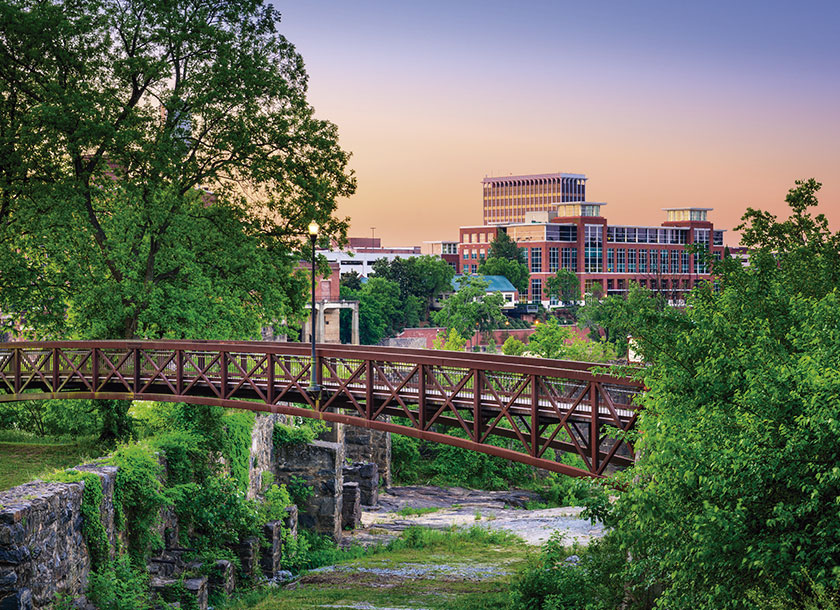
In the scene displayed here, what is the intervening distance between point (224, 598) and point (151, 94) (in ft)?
51.7

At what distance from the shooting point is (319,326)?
88938 mm

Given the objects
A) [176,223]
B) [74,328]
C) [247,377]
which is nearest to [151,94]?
[176,223]

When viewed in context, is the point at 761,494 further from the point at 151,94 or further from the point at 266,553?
the point at 151,94

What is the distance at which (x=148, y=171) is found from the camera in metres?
31.1

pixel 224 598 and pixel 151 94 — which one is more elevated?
pixel 151 94

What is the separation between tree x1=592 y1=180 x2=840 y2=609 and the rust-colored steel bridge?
2.32m

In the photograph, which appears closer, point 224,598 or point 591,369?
point 591,369

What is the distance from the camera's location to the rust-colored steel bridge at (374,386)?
19.2 meters

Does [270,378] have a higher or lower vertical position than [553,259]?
lower

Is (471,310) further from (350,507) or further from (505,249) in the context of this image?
(350,507)

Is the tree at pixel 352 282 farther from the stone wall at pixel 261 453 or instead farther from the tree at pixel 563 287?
the stone wall at pixel 261 453

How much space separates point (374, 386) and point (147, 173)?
1170 centimetres

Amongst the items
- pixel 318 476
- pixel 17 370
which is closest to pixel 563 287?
pixel 318 476

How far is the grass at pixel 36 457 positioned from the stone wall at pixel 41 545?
3.13 metres
